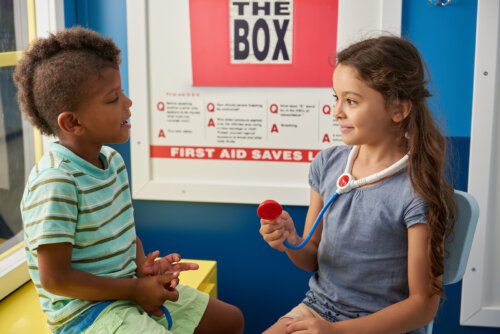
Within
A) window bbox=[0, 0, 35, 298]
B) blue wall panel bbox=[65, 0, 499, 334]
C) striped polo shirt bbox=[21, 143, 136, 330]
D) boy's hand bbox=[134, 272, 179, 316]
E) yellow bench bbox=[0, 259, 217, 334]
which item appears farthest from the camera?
blue wall panel bbox=[65, 0, 499, 334]

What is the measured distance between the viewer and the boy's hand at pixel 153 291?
3.64 ft

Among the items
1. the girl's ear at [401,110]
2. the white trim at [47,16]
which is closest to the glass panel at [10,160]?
the white trim at [47,16]

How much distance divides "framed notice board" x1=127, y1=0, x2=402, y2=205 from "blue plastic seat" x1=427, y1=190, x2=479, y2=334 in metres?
0.63

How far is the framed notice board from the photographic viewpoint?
1.65 m

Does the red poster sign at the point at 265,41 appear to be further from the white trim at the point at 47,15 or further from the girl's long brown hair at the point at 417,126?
the girl's long brown hair at the point at 417,126

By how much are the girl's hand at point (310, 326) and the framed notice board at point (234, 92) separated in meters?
0.67

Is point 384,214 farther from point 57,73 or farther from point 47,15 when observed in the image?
point 47,15

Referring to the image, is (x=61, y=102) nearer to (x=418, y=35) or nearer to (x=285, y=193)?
(x=285, y=193)

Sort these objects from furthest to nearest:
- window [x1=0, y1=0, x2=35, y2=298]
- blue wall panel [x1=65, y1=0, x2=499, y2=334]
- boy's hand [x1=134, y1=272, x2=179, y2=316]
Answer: blue wall panel [x1=65, y1=0, x2=499, y2=334] → window [x1=0, y1=0, x2=35, y2=298] → boy's hand [x1=134, y1=272, x2=179, y2=316]

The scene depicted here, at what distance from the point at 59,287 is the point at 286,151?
0.88 meters

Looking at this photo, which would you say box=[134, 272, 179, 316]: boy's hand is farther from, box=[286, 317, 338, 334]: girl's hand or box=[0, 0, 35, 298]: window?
box=[0, 0, 35, 298]: window

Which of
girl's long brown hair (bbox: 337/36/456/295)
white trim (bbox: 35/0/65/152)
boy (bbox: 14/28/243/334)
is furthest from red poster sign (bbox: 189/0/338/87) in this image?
boy (bbox: 14/28/243/334)

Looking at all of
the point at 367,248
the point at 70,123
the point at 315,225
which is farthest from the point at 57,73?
the point at 367,248

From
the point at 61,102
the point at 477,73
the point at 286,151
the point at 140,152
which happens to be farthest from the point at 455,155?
the point at 61,102
